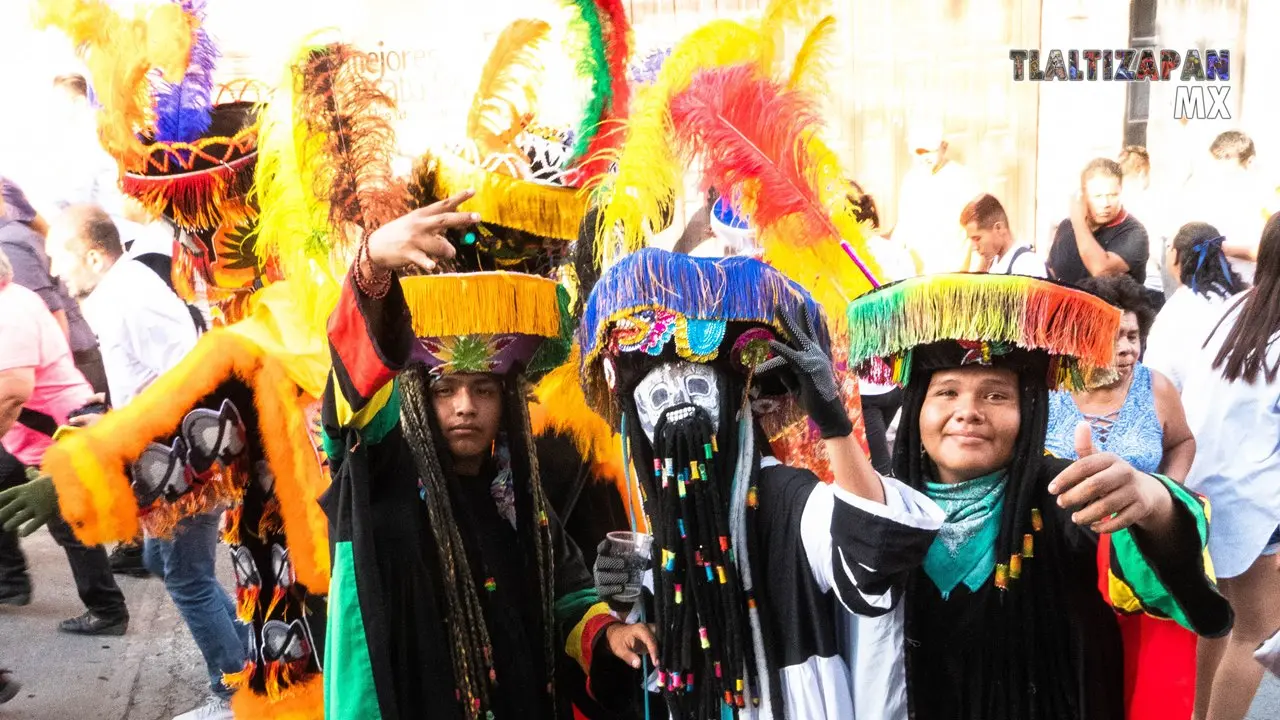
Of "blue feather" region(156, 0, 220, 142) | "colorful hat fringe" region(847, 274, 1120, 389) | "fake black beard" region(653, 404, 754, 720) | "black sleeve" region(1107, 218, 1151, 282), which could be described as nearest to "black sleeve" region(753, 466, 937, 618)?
"fake black beard" region(653, 404, 754, 720)

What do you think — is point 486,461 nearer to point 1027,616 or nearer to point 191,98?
point 1027,616

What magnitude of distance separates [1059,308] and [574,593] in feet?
4.66

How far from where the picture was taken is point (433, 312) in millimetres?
2682

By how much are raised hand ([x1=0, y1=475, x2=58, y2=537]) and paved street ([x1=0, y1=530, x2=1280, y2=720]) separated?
5.29 feet

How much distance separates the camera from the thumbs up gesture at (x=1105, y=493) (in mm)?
1912

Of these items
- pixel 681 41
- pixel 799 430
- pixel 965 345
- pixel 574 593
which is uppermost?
pixel 681 41

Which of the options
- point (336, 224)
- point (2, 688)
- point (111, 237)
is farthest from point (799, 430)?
point (111, 237)

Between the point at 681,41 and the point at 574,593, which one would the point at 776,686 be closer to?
the point at 574,593

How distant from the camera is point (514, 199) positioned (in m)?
2.87

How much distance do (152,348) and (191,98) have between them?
1458 millimetres

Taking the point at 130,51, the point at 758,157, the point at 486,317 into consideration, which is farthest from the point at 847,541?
the point at 130,51

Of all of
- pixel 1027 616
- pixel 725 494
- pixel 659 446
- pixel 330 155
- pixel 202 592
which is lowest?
pixel 202 592

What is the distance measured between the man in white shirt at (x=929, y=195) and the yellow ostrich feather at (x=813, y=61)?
2.51m

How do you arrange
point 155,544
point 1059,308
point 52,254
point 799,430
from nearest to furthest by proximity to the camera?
point 1059,308 → point 799,430 → point 155,544 → point 52,254
